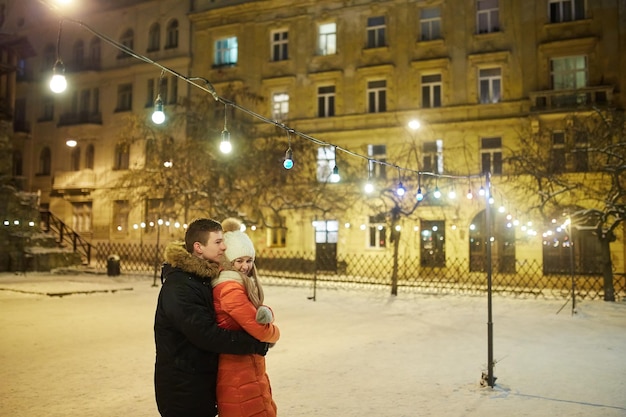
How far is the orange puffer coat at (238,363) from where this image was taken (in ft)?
11.3

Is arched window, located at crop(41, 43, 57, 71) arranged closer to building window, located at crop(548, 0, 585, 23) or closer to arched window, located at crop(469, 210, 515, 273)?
arched window, located at crop(469, 210, 515, 273)

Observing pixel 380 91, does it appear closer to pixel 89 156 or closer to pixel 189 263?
pixel 89 156

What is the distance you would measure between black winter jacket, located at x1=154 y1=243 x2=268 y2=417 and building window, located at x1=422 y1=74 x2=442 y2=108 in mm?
26216

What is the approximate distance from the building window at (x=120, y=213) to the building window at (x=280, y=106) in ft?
39.4

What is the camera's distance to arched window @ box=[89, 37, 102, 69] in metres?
37.8

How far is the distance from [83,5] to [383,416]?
40927mm

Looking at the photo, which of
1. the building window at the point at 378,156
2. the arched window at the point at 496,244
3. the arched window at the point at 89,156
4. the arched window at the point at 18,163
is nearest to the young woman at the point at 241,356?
the arched window at the point at 496,244

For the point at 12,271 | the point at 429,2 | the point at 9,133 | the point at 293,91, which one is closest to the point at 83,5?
the point at 9,133

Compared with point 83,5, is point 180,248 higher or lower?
lower

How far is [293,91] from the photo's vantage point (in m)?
31.1

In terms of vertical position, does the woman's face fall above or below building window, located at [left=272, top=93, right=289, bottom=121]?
below

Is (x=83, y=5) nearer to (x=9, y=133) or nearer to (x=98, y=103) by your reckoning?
(x=98, y=103)

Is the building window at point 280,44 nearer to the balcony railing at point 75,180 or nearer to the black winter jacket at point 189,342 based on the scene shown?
the balcony railing at point 75,180

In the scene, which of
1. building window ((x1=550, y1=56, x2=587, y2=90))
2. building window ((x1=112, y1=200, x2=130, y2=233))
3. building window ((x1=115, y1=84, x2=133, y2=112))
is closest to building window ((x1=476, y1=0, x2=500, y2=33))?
building window ((x1=550, y1=56, x2=587, y2=90))
